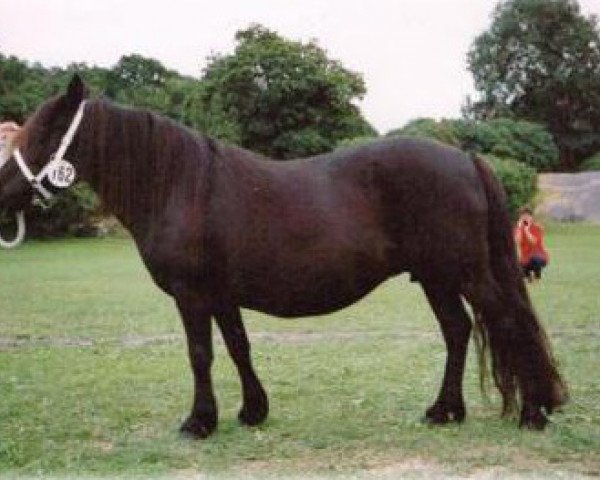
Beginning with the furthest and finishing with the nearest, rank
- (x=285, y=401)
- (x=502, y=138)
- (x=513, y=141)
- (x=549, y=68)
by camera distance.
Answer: (x=549, y=68) < (x=513, y=141) < (x=502, y=138) < (x=285, y=401)

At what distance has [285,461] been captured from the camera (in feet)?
20.9

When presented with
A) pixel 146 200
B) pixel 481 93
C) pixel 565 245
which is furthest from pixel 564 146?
pixel 146 200

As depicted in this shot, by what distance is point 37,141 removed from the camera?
23.1ft

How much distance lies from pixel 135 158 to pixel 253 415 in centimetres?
233

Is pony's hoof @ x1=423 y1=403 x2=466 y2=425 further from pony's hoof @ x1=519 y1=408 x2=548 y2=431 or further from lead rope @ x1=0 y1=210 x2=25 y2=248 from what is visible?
lead rope @ x1=0 y1=210 x2=25 y2=248

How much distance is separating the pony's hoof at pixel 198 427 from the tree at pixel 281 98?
55328mm

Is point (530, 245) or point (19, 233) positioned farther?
point (530, 245)

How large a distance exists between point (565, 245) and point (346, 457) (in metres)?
31.8

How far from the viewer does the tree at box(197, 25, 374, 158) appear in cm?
6312

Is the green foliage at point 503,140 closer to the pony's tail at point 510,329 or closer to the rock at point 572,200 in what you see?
the rock at point 572,200

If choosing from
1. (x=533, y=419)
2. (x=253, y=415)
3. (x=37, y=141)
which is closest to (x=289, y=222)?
(x=253, y=415)

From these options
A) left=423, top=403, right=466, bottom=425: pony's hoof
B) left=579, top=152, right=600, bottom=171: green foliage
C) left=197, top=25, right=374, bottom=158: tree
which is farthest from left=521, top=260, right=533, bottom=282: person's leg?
left=579, top=152, right=600, bottom=171: green foliage

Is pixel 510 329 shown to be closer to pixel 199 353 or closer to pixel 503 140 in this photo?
pixel 199 353

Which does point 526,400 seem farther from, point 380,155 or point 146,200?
point 146,200
